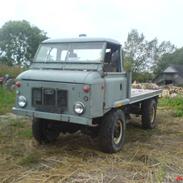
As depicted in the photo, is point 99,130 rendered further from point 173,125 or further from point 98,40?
point 173,125

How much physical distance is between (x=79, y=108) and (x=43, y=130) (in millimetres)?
1648

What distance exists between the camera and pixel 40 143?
8.25m

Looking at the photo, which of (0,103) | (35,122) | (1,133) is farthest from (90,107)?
(0,103)

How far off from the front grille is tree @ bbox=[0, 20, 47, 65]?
5329 cm

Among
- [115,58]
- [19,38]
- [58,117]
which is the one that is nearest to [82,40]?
[115,58]

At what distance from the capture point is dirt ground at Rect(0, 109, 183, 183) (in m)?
6.21

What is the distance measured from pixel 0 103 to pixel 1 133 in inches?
186

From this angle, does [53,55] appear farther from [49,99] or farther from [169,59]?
[169,59]

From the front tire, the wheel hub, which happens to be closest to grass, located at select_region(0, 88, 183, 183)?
the front tire

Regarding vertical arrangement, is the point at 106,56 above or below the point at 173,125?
above

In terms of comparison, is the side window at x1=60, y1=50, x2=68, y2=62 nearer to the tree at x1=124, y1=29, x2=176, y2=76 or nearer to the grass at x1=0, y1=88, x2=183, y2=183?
the grass at x1=0, y1=88, x2=183, y2=183

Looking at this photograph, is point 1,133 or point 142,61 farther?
point 142,61

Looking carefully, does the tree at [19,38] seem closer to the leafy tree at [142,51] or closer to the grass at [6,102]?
the leafy tree at [142,51]

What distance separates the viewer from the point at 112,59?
27.3ft
